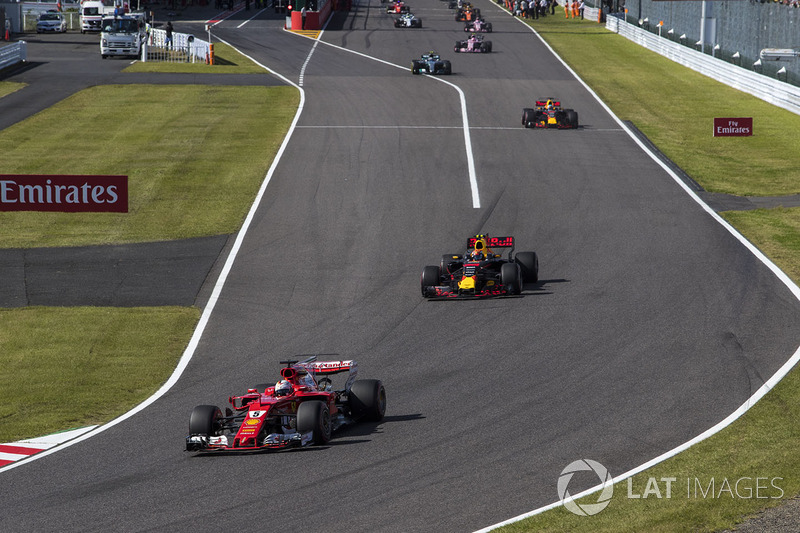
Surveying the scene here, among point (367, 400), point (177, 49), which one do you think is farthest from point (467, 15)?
point (367, 400)

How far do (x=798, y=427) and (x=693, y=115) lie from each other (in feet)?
116

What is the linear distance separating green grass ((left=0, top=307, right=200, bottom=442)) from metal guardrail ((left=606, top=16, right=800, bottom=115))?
1319 inches

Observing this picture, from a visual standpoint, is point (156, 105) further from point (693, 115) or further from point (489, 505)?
point (489, 505)

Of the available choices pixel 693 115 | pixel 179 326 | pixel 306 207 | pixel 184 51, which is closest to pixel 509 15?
pixel 184 51

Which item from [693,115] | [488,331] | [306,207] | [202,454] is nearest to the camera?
[202,454]

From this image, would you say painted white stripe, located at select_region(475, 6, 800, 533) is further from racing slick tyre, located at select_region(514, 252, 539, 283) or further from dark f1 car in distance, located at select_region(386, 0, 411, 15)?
dark f1 car in distance, located at select_region(386, 0, 411, 15)

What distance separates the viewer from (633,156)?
1553 inches

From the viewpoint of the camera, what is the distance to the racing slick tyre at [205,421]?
14797 millimetres

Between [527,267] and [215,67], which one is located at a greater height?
[215,67]

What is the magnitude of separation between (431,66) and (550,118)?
50.5 ft

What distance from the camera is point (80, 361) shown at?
20.6 m

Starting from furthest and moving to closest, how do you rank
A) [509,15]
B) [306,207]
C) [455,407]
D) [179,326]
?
[509,15] < [306,207] < [179,326] < [455,407]

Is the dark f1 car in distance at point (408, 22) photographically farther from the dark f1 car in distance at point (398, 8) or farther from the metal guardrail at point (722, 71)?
the metal guardrail at point (722, 71)

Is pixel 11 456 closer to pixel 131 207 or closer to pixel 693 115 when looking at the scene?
pixel 131 207
